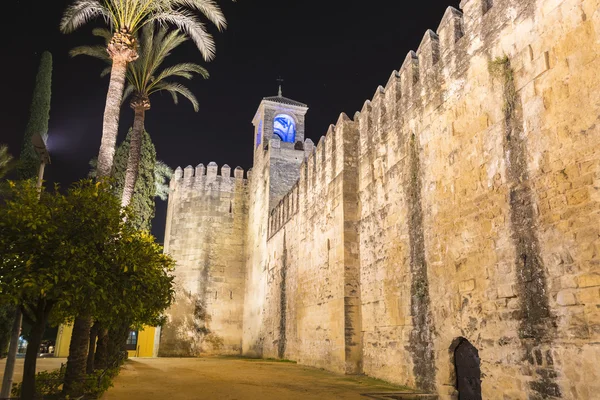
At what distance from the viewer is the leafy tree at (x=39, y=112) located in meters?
20.4

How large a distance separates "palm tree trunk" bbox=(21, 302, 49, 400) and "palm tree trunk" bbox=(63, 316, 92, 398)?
865 mm

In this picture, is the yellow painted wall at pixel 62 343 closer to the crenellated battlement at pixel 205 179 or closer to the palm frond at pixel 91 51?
the crenellated battlement at pixel 205 179

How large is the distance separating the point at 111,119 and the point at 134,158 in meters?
2.31

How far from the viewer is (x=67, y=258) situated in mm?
5574

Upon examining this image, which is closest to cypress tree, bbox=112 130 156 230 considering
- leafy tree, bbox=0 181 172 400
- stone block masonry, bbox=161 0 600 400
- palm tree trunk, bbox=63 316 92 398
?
stone block masonry, bbox=161 0 600 400

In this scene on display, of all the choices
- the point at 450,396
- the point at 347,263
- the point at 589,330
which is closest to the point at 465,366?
the point at 450,396

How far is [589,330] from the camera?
501cm

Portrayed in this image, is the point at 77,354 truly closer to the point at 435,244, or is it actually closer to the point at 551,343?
the point at 435,244

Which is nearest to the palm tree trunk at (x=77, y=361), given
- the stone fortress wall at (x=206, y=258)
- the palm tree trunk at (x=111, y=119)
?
the palm tree trunk at (x=111, y=119)

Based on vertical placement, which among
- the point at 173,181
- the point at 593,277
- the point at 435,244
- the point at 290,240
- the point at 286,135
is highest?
the point at 286,135

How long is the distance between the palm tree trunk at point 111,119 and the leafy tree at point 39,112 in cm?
1093

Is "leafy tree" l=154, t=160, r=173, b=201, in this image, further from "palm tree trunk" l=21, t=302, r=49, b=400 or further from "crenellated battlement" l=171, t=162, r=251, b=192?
"palm tree trunk" l=21, t=302, r=49, b=400

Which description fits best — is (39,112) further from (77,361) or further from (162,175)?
(77,361)

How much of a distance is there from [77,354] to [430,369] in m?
5.83
